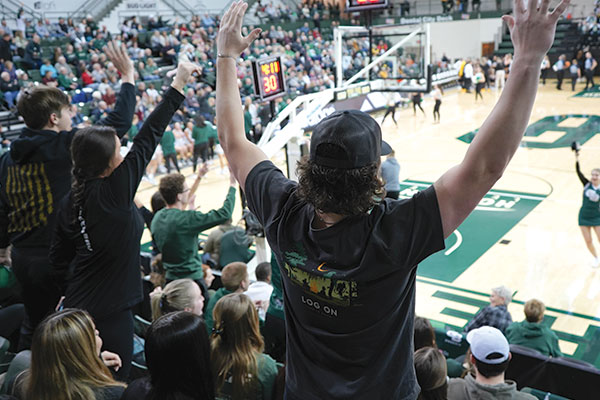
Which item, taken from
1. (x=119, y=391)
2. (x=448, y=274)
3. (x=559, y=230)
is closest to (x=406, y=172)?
(x=559, y=230)

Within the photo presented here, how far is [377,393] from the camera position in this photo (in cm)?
139

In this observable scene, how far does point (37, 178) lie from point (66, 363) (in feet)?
3.75

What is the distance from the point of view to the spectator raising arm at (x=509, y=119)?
120 centimetres

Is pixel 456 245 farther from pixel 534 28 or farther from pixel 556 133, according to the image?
pixel 556 133

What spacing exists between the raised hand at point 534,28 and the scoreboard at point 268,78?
5.78m

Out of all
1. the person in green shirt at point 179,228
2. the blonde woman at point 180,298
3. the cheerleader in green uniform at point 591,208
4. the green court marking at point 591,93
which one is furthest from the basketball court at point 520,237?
the green court marking at point 591,93

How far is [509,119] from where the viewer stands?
1.20m

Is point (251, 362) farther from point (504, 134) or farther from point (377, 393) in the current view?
point (504, 134)

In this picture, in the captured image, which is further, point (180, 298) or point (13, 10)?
A: point (13, 10)

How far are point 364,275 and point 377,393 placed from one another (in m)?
0.31

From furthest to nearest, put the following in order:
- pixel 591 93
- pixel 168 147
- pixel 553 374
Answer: pixel 591 93
pixel 168 147
pixel 553 374

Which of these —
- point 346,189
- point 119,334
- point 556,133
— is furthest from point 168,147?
point 346,189

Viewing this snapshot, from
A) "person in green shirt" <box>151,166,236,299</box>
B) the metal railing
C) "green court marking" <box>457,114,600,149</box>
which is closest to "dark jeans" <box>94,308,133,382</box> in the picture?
"person in green shirt" <box>151,166,236,299</box>

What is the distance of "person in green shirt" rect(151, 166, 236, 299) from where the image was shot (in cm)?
457
